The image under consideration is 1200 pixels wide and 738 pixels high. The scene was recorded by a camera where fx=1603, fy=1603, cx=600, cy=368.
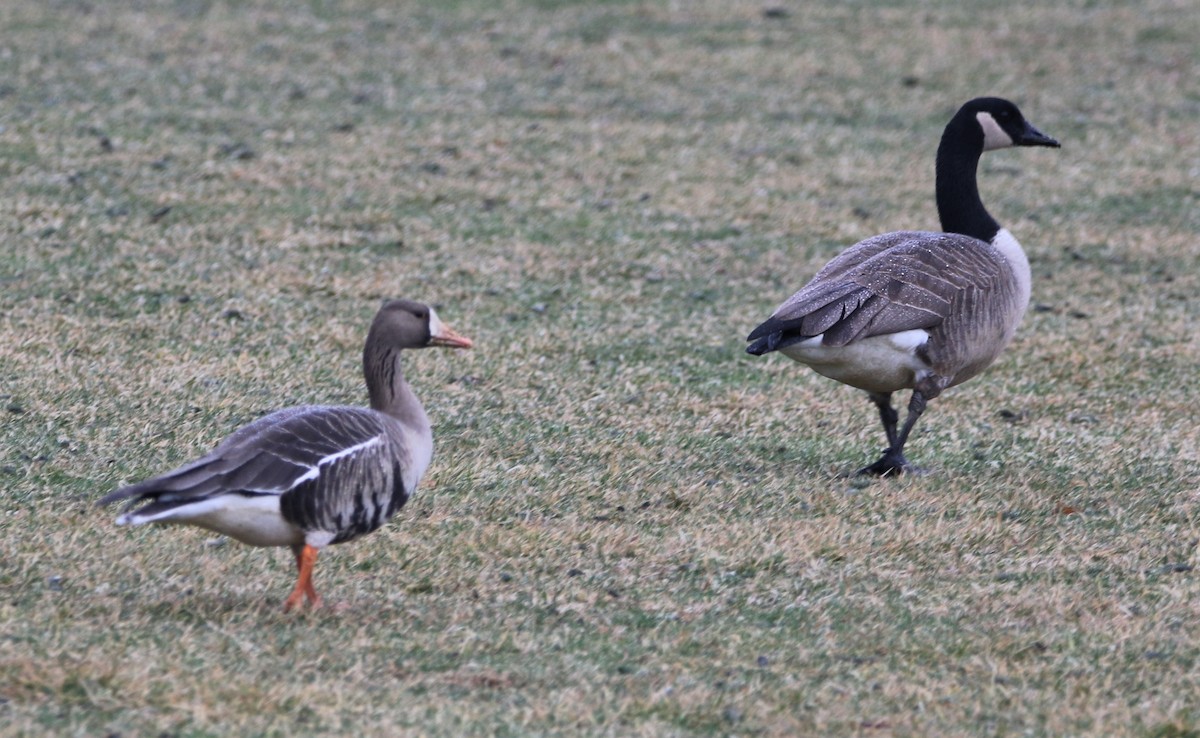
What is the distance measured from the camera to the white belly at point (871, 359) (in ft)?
24.7

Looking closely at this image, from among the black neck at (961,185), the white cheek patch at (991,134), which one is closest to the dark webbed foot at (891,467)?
the black neck at (961,185)

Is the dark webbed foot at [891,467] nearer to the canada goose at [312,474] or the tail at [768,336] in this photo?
the tail at [768,336]

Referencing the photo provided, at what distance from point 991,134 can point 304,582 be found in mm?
5234

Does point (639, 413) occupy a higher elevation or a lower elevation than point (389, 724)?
lower

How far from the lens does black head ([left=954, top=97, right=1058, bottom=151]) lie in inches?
354

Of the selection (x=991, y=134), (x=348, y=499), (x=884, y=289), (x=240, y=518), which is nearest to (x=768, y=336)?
(x=884, y=289)

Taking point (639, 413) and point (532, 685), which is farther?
point (639, 413)

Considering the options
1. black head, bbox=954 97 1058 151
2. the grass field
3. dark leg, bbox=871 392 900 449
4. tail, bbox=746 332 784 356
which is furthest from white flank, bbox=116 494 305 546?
black head, bbox=954 97 1058 151

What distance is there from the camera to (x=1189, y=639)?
18.9ft

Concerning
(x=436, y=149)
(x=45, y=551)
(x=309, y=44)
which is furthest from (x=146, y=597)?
(x=309, y=44)

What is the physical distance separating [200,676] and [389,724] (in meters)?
0.64

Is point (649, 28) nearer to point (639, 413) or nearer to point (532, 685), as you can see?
point (639, 413)

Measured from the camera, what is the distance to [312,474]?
17.5 ft

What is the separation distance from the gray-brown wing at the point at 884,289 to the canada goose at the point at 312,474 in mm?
1968
